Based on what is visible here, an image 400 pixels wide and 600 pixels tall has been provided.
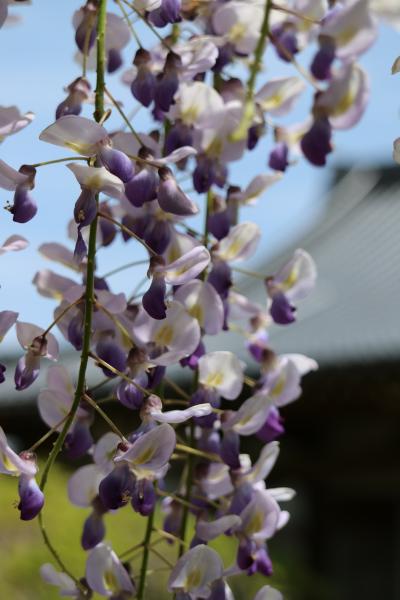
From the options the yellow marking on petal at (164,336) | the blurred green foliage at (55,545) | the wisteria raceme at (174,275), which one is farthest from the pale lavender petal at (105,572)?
the blurred green foliage at (55,545)

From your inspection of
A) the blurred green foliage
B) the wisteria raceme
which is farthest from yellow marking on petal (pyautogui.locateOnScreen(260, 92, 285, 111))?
the blurred green foliage

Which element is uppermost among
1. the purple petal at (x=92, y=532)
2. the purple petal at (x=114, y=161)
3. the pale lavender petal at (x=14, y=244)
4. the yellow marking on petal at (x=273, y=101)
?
the purple petal at (x=114, y=161)

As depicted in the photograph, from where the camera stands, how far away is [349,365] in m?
5.17

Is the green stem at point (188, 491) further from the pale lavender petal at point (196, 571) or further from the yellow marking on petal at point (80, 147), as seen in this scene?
the yellow marking on petal at point (80, 147)

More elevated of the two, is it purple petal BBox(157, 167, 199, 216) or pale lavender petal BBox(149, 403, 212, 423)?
purple petal BBox(157, 167, 199, 216)

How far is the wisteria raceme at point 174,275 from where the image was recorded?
0.63 metres

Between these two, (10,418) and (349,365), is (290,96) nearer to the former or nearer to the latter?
(349,365)

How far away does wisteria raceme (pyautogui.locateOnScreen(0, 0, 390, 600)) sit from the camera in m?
0.63

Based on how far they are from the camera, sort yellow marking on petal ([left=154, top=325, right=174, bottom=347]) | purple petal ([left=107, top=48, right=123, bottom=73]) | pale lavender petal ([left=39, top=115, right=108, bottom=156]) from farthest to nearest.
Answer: purple petal ([left=107, top=48, right=123, bottom=73])
yellow marking on petal ([left=154, top=325, right=174, bottom=347])
pale lavender petal ([left=39, top=115, right=108, bottom=156])

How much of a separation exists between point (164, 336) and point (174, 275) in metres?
0.06

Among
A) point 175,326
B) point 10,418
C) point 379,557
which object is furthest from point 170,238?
point 379,557

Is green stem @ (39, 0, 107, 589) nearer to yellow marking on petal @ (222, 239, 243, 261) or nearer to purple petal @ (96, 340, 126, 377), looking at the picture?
purple petal @ (96, 340, 126, 377)

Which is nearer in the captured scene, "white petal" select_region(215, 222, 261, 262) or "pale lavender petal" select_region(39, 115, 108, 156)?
"pale lavender petal" select_region(39, 115, 108, 156)

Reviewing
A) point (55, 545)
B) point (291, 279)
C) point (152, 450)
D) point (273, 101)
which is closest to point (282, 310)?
point (291, 279)
